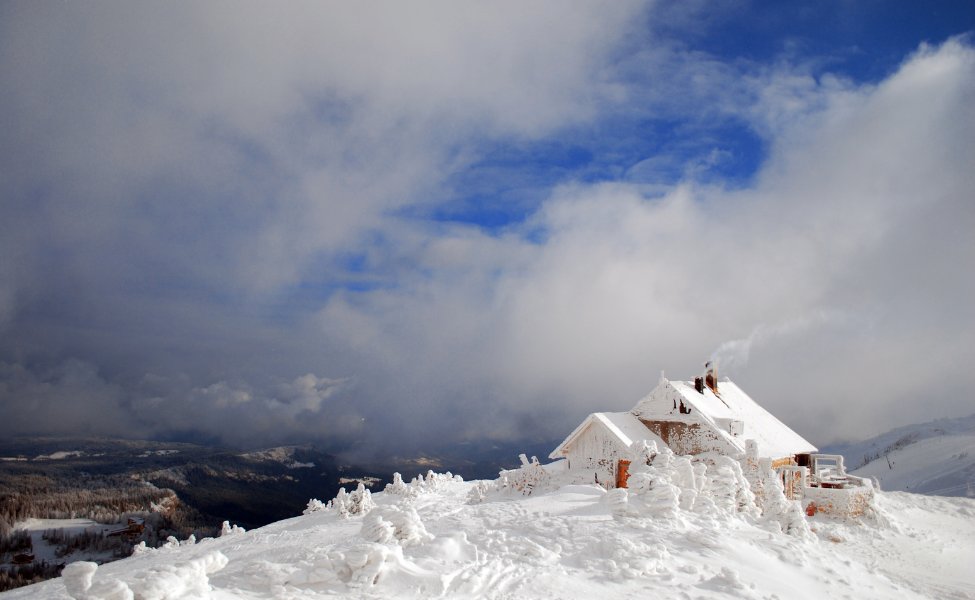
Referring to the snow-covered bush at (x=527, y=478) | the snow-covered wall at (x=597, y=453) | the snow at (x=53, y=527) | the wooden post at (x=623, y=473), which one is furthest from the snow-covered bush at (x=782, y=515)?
the snow at (x=53, y=527)

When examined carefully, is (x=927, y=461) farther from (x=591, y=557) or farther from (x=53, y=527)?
(x=53, y=527)

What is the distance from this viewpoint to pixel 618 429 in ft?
90.1

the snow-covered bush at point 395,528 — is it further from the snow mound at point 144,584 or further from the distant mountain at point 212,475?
the distant mountain at point 212,475

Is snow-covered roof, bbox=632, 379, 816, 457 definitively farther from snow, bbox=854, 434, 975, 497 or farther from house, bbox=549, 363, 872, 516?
snow, bbox=854, 434, 975, 497

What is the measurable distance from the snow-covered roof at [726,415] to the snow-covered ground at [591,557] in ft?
17.4

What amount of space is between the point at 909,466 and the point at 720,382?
89.9 ft

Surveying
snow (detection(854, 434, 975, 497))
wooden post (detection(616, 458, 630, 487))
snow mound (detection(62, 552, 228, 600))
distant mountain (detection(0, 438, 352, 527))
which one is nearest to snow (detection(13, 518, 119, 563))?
distant mountain (detection(0, 438, 352, 527))

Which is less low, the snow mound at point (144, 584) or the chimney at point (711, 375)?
the chimney at point (711, 375)

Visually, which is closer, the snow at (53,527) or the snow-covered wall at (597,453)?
the snow-covered wall at (597,453)

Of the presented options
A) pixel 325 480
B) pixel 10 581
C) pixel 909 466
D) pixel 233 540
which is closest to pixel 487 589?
pixel 233 540

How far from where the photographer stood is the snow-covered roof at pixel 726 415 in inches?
1101

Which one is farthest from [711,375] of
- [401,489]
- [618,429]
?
[401,489]

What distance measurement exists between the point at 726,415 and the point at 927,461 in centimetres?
3140

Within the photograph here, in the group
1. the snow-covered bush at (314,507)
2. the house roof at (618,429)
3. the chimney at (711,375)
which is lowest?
the snow-covered bush at (314,507)
